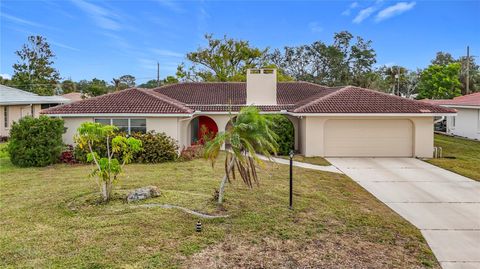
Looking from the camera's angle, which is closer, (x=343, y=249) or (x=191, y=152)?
(x=343, y=249)

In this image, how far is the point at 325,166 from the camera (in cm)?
1742

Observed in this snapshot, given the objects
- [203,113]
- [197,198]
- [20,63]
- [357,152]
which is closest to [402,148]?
[357,152]

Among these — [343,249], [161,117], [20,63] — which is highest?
[20,63]

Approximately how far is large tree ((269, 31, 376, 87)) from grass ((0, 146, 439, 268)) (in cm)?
5445

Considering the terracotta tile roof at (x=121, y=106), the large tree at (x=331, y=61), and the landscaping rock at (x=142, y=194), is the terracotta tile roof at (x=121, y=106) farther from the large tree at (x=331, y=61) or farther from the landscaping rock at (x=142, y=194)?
the large tree at (x=331, y=61)

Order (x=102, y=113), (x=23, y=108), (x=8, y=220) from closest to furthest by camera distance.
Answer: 1. (x=8, y=220)
2. (x=102, y=113)
3. (x=23, y=108)

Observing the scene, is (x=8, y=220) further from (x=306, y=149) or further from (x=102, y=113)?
(x=306, y=149)

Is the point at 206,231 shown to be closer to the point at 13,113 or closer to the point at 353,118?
the point at 353,118

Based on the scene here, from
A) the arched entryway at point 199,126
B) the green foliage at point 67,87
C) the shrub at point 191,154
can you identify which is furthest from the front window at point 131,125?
the green foliage at point 67,87

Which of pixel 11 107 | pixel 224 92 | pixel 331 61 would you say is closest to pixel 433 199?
pixel 224 92

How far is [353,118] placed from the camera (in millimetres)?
20453

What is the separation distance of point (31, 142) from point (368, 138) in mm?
16567

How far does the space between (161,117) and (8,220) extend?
10.4 metres

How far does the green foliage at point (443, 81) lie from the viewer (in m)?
53.3
